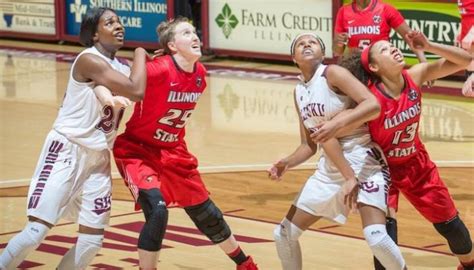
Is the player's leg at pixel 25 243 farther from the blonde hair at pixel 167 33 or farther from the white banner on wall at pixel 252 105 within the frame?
the white banner on wall at pixel 252 105

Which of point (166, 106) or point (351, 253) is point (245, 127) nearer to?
point (351, 253)

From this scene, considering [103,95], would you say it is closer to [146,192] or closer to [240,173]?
[146,192]

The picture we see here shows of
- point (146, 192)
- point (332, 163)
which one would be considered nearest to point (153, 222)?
point (146, 192)

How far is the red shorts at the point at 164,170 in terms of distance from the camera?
693cm

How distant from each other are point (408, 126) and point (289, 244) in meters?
0.94

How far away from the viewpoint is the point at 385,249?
634 cm

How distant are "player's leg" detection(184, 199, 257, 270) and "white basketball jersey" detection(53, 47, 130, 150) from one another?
2.57 ft

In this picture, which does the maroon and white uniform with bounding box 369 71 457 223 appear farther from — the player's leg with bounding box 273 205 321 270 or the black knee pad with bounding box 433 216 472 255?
the player's leg with bounding box 273 205 321 270

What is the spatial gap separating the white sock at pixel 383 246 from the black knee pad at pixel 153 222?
1.16m

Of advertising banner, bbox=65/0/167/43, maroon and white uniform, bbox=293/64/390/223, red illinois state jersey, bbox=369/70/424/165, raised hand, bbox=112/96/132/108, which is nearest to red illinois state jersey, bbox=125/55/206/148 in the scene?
raised hand, bbox=112/96/132/108

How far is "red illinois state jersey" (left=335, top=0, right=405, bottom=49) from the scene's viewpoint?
1090cm

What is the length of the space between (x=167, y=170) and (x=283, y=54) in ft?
34.6

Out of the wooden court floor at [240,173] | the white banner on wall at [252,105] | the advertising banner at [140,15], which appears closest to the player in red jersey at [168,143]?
the wooden court floor at [240,173]

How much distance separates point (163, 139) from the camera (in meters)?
7.09
